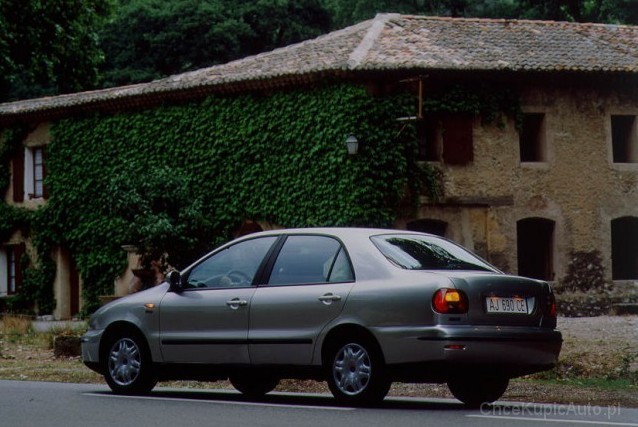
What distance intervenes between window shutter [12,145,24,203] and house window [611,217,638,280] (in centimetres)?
1766

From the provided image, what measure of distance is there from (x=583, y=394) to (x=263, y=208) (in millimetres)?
19439

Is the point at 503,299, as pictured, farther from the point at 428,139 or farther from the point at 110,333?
the point at 428,139

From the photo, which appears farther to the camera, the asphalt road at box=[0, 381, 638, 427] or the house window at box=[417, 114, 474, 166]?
the house window at box=[417, 114, 474, 166]

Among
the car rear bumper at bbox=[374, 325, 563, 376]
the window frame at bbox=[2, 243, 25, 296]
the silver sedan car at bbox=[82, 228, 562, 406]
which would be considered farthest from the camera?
the window frame at bbox=[2, 243, 25, 296]

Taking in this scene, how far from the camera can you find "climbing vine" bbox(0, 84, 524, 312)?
29094 millimetres

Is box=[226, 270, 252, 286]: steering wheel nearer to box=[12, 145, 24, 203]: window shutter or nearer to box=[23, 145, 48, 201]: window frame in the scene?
box=[23, 145, 48, 201]: window frame

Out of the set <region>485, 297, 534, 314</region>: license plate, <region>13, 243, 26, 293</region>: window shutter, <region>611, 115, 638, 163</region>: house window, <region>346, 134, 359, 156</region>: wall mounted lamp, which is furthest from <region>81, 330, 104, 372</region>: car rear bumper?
<region>13, 243, 26, 293</region>: window shutter

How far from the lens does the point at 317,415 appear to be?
9.19 metres

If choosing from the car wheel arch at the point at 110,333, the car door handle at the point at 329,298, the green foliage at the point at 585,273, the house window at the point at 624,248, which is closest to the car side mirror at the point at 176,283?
the car wheel arch at the point at 110,333

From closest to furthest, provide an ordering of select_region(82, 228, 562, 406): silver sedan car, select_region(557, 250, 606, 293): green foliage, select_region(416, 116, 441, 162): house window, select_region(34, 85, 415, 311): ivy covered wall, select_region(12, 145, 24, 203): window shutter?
select_region(82, 228, 562, 406): silver sedan car
select_region(34, 85, 415, 311): ivy covered wall
select_region(416, 116, 441, 162): house window
select_region(557, 250, 606, 293): green foliage
select_region(12, 145, 24, 203): window shutter

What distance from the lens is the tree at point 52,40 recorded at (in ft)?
111

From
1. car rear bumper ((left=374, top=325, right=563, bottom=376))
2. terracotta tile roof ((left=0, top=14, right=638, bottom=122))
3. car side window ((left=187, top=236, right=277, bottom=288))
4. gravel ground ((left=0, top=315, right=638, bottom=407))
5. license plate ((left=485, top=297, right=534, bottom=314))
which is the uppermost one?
terracotta tile roof ((left=0, top=14, right=638, bottom=122))

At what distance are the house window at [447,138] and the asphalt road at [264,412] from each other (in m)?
19.2

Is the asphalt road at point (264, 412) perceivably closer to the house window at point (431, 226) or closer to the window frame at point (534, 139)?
the house window at point (431, 226)
